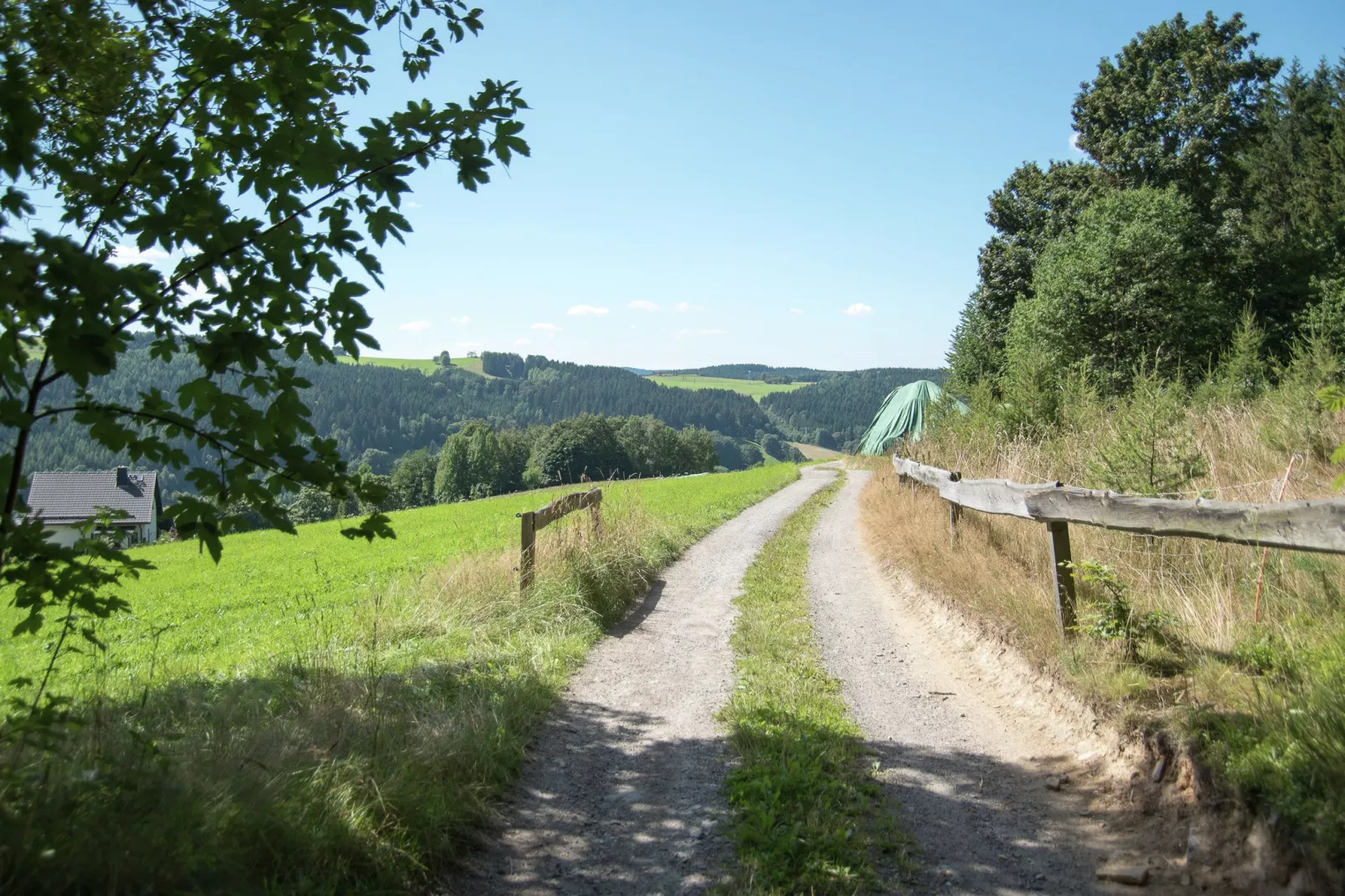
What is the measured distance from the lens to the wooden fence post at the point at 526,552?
8.26 metres

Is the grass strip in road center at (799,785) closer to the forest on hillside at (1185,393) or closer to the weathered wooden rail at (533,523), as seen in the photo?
the forest on hillside at (1185,393)

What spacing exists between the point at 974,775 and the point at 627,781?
1.99 meters

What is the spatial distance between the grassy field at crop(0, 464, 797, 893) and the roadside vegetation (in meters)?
3.54

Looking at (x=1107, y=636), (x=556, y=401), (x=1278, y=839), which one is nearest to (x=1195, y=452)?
(x=1107, y=636)

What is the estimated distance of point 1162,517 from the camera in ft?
15.1

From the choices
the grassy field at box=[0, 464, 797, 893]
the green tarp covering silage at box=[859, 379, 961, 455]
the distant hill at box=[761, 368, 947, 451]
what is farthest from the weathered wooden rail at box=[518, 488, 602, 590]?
the distant hill at box=[761, 368, 947, 451]

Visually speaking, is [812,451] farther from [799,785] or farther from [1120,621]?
[799,785]

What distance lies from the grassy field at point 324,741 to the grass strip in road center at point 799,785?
135 centimetres

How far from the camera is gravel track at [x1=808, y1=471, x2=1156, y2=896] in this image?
137 inches

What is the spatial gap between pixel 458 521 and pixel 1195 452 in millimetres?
25108

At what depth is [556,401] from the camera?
17600 centimetres

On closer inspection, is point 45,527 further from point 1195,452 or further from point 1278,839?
point 1195,452

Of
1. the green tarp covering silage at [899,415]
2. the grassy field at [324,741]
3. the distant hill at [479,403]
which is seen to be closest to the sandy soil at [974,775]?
the grassy field at [324,741]

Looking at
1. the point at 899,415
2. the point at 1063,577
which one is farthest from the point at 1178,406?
the point at 899,415
